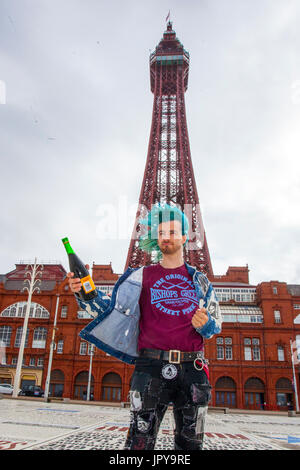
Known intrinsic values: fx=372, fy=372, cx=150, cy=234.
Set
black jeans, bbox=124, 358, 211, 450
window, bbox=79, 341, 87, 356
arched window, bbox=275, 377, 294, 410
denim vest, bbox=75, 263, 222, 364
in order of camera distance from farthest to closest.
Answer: window, bbox=79, 341, 87, 356
arched window, bbox=275, 377, 294, 410
denim vest, bbox=75, 263, 222, 364
black jeans, bbox=124, 358, 211, 450

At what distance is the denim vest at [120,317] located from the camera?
319cm

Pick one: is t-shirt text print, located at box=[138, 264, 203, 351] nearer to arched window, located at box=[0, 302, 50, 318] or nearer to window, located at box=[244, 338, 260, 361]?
window, located at box=[244, 338, 260, 361]

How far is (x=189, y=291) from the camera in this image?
A: 333 centimetres

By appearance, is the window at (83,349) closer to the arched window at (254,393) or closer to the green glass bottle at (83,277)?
the arched window at (254,393)

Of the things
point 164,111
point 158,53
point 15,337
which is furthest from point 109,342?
point 158,53

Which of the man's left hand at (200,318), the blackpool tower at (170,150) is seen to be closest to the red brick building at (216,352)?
the blackpool tower at (170,150)

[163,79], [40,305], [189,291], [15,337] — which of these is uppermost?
[163,79]

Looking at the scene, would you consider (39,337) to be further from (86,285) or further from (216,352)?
(86,285)

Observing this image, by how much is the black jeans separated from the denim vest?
1.05 ft

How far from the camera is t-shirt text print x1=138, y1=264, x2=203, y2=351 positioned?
121 inches

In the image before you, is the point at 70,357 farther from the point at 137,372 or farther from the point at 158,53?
the point at 158,53

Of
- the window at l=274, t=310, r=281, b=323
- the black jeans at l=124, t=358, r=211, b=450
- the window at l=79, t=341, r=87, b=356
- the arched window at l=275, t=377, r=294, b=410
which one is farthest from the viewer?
the window at l=274, t=310, r=281, b=323

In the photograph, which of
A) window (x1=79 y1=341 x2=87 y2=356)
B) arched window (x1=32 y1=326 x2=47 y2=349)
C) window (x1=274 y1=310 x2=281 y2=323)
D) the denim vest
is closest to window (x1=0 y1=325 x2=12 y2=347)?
arched window (x1=32 y1=326 x2=47 y2=349)

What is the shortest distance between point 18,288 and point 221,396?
27410 mm
